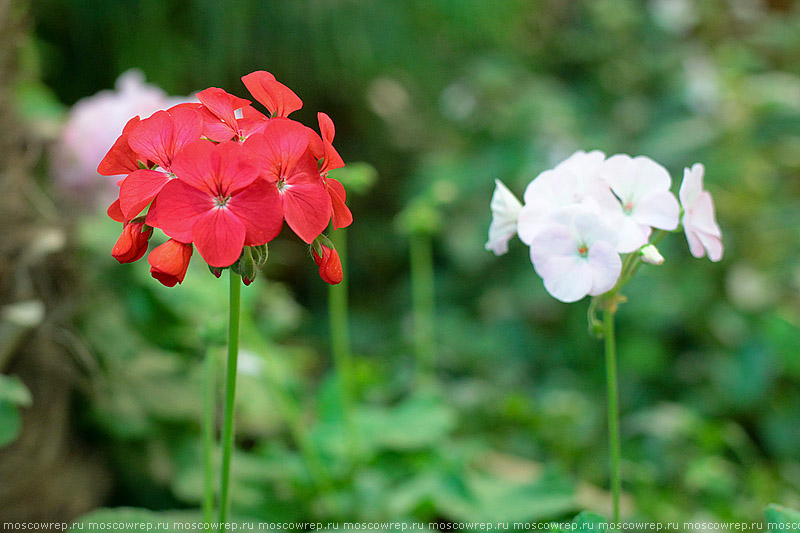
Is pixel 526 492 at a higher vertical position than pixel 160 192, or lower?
lower

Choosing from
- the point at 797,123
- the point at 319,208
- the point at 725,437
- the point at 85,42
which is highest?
the point at 85,42

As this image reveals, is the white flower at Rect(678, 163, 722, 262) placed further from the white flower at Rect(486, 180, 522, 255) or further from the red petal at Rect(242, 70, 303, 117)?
the red petal at Rect(242, 70, 303, 117)

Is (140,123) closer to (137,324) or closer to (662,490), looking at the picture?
(137,324)

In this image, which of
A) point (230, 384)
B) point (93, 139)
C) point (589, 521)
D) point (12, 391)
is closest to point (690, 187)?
point (589, 521)

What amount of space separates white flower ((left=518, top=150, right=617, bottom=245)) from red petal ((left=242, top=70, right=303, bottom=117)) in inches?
7.1

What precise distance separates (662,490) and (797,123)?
3.60 ft

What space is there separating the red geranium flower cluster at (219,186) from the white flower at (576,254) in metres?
0.15

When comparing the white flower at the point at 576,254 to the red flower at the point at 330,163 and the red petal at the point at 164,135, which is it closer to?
the red flower at the point at 330,163

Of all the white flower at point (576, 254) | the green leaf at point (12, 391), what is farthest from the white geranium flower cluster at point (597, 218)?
the green leaf at point (12, 391)

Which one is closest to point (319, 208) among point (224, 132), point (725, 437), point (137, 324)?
point (224, 132)

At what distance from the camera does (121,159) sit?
1.23 feet

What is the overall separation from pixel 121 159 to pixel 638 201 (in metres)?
0.36

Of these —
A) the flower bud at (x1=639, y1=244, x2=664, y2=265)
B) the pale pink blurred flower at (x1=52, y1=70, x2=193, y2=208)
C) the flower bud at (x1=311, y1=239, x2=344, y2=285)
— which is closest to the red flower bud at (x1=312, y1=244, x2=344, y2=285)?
the flower bud at (x1=311, y1=239, x2=344, y2=285)

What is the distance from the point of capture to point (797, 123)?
1.53m
